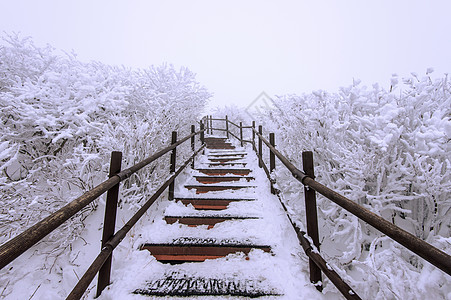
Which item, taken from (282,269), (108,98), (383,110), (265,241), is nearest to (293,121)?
(383,110)

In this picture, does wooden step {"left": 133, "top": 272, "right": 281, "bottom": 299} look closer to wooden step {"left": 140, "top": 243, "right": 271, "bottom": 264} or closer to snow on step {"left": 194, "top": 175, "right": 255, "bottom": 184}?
wooden step {"left": 140, "top": 243, "right": 271, "bottom": 264}

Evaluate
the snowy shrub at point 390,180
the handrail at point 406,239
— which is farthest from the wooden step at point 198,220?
the handrail at point 406,239

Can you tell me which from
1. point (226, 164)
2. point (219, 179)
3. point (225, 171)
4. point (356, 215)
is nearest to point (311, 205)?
point (356, 215)

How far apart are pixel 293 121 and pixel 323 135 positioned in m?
1.09

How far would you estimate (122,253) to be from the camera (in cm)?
232

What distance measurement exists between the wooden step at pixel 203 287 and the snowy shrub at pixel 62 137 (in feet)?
4.60

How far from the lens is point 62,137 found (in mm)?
3984

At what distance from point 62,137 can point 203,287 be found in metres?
3.82

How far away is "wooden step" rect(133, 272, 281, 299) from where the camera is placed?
69.6 inches

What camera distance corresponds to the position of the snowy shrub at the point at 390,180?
1.54 meters

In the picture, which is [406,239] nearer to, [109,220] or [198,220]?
[109,220]

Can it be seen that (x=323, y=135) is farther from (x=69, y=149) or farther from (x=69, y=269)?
(x=69, y=149)

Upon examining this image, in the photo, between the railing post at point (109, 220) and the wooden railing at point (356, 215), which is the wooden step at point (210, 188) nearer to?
the wooden railing at point (356, 215)

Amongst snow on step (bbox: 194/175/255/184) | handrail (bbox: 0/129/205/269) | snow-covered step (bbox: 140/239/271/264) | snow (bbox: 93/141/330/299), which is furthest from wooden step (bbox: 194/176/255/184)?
handrail (bbox: 0/129/205/269)
